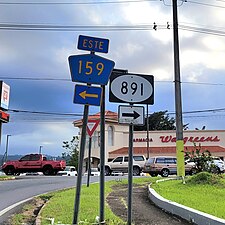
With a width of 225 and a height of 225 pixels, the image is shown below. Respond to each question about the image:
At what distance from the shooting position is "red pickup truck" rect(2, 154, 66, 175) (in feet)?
107

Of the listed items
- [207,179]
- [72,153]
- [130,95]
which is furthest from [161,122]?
[130,95]

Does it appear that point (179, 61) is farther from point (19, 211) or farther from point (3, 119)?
point (3, 119)

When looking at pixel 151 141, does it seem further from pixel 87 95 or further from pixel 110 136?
pixel 87 95

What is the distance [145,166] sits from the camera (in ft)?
97.8

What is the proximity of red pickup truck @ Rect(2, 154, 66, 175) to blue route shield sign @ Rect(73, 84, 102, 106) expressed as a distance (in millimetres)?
27286

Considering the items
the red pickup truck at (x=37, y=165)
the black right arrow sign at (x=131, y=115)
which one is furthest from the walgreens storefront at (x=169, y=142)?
the black right arrow sign at (x=131, y=115)

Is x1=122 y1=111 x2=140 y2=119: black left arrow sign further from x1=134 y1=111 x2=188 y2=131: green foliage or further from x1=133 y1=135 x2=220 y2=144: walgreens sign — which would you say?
x1=134 y1=111 x2=188 y2=131: green foliage

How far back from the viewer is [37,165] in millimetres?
32594

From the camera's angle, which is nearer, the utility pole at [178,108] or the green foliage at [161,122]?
the utility pole at [178,108]

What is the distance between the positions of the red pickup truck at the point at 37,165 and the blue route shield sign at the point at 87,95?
27286mm

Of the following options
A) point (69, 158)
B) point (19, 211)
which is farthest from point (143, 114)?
point (69, 158)

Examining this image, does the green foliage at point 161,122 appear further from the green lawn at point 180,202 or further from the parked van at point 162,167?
the green lawn at point 180,202

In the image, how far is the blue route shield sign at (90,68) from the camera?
5.94 m

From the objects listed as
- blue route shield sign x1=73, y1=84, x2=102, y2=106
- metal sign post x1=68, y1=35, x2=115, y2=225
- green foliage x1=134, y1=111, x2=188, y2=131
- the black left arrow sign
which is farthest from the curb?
green foliage x1=134, y1=111, x2=188, y2=131
